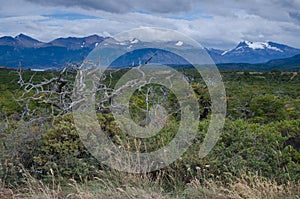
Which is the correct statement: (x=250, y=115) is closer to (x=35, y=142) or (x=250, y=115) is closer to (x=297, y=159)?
(x=297, y=159)

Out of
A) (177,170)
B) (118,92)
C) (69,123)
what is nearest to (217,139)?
(177,170)

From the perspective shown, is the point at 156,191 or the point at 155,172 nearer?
the point at 156,191

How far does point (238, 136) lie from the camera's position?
5.13 metres

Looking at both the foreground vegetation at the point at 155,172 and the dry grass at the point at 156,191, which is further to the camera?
the foreground vegetation at the point at 155,172

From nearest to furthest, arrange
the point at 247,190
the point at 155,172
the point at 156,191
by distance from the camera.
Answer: the point at 247,190, the point at 156,191, the point at 155,172

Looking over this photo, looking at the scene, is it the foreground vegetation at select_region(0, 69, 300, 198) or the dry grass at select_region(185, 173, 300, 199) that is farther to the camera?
the foreground vegetation at select_region(0, 69, 300, 198)

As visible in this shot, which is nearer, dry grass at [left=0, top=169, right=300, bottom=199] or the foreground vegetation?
dry grass at [left=0, top=169, right=300, bottom=199]

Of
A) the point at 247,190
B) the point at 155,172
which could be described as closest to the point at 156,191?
the point at 155,172

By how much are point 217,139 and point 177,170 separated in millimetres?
843

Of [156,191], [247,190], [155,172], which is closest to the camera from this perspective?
[247,190]

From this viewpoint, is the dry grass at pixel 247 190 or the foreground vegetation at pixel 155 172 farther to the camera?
the foreground vegetation at pixel 155 172

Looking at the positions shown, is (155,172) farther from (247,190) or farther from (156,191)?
(247,190)

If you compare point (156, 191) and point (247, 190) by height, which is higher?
point (247, 190)

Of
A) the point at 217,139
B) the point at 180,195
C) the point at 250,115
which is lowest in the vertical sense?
the point at 250,115
